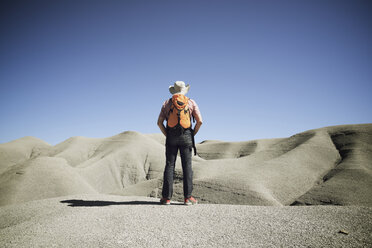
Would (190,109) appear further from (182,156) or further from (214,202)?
(214,202)

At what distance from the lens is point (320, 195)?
39.0 feet

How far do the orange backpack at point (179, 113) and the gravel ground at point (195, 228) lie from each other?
5.73 feet

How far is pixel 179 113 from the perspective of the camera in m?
4.62

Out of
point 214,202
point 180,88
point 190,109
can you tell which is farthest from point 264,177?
point 180,88

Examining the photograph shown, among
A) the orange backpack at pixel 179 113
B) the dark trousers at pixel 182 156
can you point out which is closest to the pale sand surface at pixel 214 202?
the dark trousers at pixel 182 156

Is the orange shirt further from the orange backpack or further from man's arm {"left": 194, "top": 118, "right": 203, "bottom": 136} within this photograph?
the orange backpack

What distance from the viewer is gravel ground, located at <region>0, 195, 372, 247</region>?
2.64 meters

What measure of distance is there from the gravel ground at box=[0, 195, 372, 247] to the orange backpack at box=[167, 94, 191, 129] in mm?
1747

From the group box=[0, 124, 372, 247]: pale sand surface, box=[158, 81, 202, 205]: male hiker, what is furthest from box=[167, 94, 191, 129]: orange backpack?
box=[0, 124, 372, 247]: pale sand surface

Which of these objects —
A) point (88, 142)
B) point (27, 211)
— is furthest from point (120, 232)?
point (88, 142)

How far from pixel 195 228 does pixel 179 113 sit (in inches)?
92.8

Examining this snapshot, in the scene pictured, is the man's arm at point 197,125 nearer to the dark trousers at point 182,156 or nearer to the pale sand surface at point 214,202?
the dark trousers at point 182,156

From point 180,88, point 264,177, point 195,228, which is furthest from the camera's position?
point 264,177

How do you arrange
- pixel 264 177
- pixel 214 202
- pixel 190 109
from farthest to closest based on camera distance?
pixel 264 177 < pixel 214 202 < pixel 190 109
